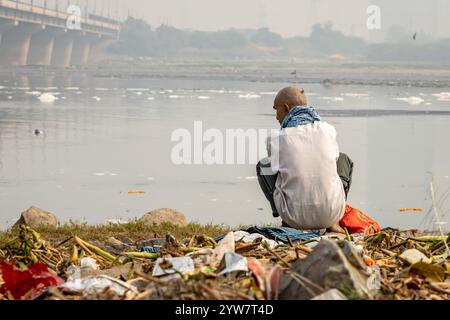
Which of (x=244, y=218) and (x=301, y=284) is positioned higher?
(x=301, y=284)

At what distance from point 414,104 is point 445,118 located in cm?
702

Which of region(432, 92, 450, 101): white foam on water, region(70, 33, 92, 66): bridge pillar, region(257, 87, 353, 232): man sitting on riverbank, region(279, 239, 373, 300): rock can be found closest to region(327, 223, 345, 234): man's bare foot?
region(257, 87, 353, 232): man sitting on riverbank

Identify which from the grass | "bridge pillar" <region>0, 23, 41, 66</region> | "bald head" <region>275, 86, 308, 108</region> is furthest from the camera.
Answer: "bridge pillar" <region>0, 23, 41, 66</region>

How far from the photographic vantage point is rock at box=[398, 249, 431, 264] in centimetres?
434

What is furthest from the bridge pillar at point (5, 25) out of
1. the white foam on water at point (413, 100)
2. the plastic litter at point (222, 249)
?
the plastic litter at point (222, 249)

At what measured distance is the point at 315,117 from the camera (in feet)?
25.2

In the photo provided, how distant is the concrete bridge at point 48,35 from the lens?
107719 mm

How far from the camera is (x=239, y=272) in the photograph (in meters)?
3.79

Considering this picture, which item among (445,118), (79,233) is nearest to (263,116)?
(445,118)

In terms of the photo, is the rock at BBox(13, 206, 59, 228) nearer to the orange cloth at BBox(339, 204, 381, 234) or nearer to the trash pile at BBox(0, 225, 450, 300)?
the orange cloth at BBox(339, 204, 381, 234)

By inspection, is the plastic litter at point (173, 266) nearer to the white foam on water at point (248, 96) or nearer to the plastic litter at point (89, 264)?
the plastic litter at point (89, 264)

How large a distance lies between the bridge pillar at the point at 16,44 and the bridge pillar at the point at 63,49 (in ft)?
48.9

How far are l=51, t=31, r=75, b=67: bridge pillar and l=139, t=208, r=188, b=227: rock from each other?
399 ft
